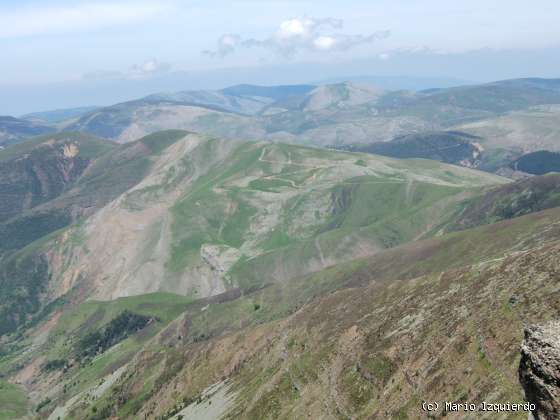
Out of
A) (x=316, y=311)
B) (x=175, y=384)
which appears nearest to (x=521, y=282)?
(x=316, y=311)

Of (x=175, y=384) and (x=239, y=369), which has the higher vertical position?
(x=239, y=369)

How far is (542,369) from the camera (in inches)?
1190

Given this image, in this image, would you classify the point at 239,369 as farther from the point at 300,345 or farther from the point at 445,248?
the point at 445,248

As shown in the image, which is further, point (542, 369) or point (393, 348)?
point (393, 348)

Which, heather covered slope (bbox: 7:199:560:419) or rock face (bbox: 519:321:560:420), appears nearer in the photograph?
rock face (bbox: 519:321:560:420)

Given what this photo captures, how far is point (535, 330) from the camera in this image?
105 ft

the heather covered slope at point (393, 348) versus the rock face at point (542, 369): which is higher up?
the rock face at point (542, 369)

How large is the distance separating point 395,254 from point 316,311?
7452 cm

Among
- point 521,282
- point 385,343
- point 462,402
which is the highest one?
point 521,282

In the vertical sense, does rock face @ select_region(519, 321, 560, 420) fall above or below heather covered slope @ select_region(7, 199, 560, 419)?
above

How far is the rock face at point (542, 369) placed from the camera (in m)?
29.7

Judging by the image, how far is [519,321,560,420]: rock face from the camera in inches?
1170

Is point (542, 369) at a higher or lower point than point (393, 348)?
higher

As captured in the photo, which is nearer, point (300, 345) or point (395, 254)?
point (300, 345)
